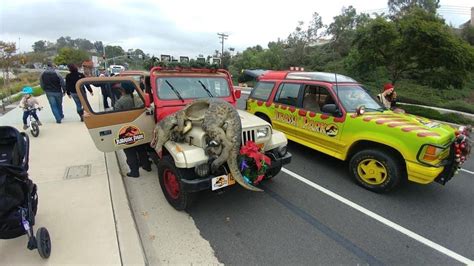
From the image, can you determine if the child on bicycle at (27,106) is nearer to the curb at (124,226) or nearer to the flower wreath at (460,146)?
the curb at (124,226)

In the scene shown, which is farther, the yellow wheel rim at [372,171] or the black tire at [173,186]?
the yellow wheel rim at [372,171]

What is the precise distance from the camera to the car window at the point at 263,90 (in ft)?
20.2

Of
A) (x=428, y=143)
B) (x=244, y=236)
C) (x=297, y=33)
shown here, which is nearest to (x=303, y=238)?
(x=244, y=236)

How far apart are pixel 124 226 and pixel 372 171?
12.5ft

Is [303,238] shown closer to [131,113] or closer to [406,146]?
[406,146]

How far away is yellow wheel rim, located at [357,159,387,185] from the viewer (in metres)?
3.99

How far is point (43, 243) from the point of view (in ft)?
7.87

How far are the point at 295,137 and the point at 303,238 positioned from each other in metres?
2.81

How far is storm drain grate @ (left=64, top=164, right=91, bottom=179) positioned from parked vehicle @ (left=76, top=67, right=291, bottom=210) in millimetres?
963

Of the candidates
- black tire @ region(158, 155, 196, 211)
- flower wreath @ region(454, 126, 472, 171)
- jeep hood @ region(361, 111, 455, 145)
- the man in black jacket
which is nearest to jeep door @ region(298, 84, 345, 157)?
jeep hood @ region(361, 111, 455, 145)

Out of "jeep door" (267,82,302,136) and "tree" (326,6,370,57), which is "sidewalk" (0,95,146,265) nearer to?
"jeep door" (267,82,302,136)

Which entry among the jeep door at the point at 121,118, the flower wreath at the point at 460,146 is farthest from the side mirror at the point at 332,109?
the jeep door at the point at 121,118

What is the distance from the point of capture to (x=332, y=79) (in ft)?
16.1

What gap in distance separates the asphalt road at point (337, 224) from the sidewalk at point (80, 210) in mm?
949
